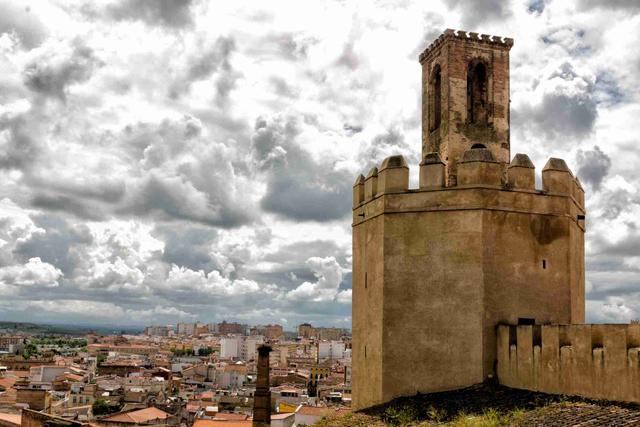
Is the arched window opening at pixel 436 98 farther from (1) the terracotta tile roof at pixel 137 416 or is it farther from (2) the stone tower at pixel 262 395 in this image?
(1) the terracotta tile roof at pixel 137 416

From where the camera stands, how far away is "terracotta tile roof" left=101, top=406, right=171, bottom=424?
48.3 m

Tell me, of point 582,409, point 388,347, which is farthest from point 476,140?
point 582,409

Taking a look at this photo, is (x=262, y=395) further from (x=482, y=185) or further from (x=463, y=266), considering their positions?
(x=482, y=185)

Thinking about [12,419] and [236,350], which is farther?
[236,350]

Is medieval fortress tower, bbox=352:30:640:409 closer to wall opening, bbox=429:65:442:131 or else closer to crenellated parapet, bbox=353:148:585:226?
crenellated parapet, bbox=353:148:585:226

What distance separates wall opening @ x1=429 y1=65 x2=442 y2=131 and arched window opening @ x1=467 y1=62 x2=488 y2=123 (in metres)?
0.55

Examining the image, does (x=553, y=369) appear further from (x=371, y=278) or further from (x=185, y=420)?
(x=185, y=420)

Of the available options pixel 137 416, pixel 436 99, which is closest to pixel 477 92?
pixel 436 99

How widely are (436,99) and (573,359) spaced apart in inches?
250

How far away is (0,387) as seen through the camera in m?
58.7

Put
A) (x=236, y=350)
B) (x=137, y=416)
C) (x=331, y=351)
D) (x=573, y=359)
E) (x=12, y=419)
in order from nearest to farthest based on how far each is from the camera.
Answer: (x=573, y=359) < (x=12, y=419) < (x=137, y=416) < (x=331, y=351) < (x=236, y=350)

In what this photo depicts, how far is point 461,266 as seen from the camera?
10914mm

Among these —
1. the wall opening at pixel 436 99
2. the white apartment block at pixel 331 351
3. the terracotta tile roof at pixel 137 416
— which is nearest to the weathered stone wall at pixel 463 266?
the wall opening at pixel 436 99

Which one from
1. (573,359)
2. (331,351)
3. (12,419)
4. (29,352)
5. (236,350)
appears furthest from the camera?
(236,350)
